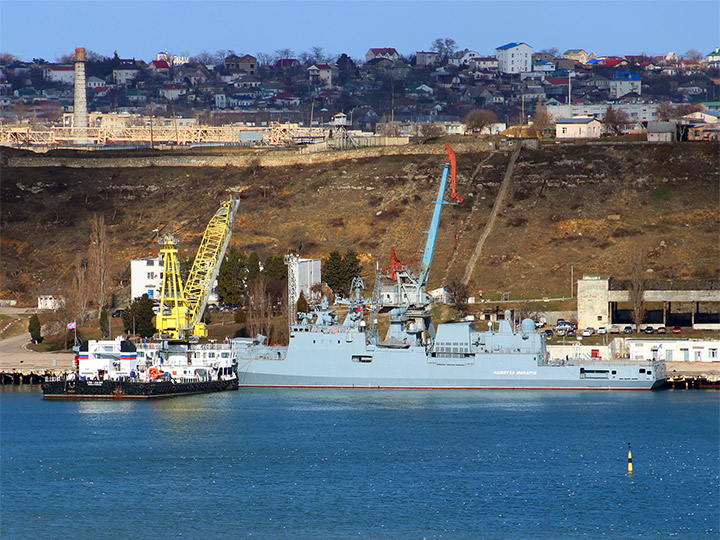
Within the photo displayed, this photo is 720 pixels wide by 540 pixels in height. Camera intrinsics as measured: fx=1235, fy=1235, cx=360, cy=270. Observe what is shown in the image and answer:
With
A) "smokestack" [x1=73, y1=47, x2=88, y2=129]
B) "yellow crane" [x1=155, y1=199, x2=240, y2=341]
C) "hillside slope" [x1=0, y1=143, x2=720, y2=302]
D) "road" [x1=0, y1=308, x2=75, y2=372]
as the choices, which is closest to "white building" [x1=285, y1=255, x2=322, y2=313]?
"yellow crane" [x1=155, y1=199, x2=240, y2=341]

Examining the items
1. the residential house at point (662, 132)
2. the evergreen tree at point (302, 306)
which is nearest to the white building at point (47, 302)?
the evergreen tree at point (302, 306)

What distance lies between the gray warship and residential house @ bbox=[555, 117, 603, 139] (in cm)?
5496

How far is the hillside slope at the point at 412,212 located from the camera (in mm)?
85000

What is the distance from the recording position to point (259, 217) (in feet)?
327

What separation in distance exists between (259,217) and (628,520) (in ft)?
213

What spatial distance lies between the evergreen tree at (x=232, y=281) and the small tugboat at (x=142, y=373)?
14.8 m

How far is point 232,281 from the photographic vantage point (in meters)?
79.3

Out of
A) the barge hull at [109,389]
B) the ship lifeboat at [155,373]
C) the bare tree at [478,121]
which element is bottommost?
the barge hull at [109,389]

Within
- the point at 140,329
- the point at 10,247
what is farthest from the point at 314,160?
the point at 140,329

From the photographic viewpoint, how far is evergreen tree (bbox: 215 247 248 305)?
7931cm

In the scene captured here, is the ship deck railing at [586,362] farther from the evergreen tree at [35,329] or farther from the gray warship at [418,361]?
the evergreen tree at [35,329]

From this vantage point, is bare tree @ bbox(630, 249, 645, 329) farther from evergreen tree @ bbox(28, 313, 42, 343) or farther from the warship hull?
evergreen tree @ bbox(28, 313, 42, 343)

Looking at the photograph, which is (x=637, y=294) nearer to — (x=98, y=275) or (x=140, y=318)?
(x=140, y=318)

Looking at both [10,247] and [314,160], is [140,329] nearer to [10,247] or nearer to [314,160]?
[10,247]
